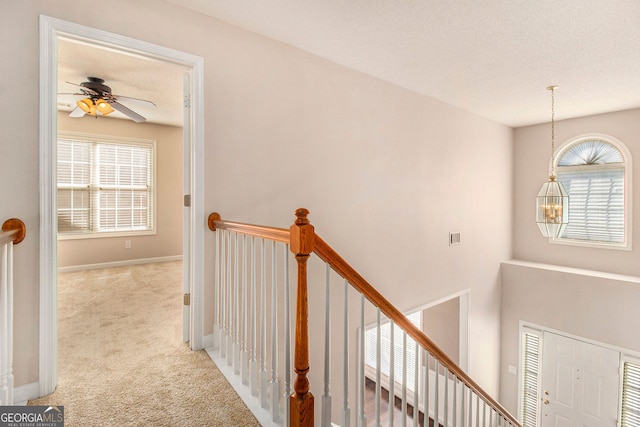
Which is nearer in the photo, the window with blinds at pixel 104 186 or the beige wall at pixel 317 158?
the beige wall at pixel 317 158

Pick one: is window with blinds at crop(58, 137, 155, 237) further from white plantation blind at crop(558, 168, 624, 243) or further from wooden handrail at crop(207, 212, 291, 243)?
white plantation blind at crop(558, 168, 624, 243)

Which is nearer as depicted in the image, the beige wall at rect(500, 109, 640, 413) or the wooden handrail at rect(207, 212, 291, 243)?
the wooden handrail at rect(207, 212, 291, 243)

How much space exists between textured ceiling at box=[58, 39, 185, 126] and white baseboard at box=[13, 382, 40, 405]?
87.7 inches

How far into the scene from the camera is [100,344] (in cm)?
240

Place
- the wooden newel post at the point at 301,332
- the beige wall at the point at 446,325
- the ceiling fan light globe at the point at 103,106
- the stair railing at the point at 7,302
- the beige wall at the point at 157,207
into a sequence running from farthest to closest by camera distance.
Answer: the beige wall at the point at 157,207, the beige wall at the point at 446,325, the ceiling fan light globe at the point at 103,106, the stair railing at the point at 7,302, the wooden newel post at the point at 301,332

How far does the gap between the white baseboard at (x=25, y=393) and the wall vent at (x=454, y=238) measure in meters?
4.31

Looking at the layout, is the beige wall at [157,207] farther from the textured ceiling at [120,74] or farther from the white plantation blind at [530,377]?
the white plantation blind at [530,377]

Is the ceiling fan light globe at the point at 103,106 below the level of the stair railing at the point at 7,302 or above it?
above

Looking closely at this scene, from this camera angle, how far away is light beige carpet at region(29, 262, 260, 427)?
5.29ft

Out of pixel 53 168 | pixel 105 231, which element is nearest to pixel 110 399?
pixel 53 168

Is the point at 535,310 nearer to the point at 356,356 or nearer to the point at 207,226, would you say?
the point at 356,356

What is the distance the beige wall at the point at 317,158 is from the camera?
1.74 meters

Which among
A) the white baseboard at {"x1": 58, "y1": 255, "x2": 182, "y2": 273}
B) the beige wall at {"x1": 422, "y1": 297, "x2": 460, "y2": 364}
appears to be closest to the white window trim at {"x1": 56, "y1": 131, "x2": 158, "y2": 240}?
the white baseboard at {"x1": 58, "y1": 255, "x2": 182, "y2": 273}

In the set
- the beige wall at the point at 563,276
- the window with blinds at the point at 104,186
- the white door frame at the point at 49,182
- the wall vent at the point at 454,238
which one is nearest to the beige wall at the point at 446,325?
the wall vent at the point at 454,238
